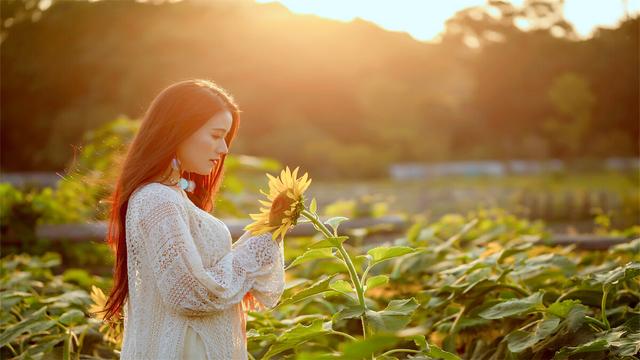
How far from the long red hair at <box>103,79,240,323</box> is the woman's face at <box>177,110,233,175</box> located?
15 mm

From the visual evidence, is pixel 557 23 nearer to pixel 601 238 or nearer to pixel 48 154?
pixel 48 154

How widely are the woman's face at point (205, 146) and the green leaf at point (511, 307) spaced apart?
2.69ft

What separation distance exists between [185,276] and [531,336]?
94cm

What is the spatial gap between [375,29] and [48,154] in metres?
15.1

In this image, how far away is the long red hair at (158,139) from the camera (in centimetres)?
204

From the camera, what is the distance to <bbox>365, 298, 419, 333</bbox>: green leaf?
178 centimetres

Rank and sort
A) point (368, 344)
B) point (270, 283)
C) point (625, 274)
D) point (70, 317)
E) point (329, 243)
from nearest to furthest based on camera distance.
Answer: point (368, 344)
point (329, 243)
point (270, 283)
point (625, 274)
point (70, 317)

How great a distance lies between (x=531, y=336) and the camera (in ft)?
7.33

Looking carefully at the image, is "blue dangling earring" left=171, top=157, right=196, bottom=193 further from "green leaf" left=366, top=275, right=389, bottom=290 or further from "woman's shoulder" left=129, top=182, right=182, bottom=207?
"green leaf" left=366, top=275, right=389, bottom=290

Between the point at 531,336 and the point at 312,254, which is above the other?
the point at 312,254

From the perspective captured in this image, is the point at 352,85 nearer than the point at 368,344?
No

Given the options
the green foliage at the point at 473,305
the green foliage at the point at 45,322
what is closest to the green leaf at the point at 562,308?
the green foliage at the point at 473,305

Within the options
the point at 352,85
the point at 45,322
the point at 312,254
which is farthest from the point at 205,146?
the point at 352,85

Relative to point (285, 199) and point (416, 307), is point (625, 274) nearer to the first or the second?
point (416, 307)
